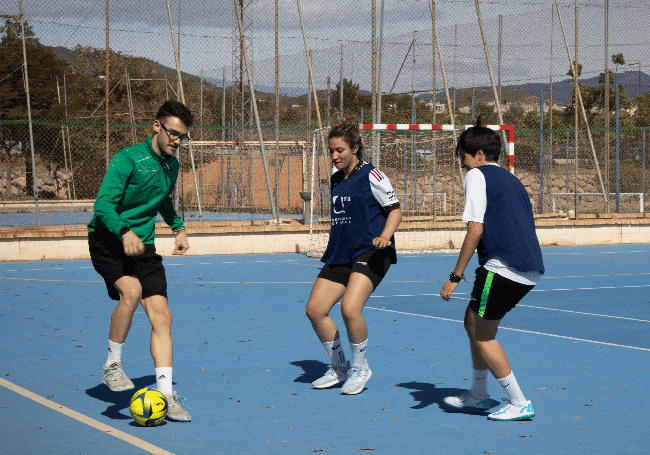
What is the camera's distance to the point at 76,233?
16.5 meters

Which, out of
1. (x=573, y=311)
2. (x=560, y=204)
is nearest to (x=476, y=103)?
(x=560, y=204)

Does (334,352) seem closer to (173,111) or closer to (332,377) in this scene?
(332,377)

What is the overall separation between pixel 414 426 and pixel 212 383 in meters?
1.73

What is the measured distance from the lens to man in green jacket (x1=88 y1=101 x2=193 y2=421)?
4.82 metres

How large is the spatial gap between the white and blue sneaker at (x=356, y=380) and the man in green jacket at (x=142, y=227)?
3.73 ft

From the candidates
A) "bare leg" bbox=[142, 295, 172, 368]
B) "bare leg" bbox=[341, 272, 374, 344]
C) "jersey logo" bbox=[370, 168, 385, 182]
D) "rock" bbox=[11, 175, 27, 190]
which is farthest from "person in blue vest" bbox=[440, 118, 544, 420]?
"rock" bbox=[11, 175, 27, 190]

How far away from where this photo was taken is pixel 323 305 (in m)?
5.60

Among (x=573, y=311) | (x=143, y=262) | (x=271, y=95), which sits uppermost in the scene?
(x=271, y=95)

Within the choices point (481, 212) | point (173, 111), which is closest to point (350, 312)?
point (481, 212)

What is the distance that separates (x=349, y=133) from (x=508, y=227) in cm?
→ 149

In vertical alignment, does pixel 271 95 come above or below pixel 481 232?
above

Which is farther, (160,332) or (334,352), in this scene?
(334,352)

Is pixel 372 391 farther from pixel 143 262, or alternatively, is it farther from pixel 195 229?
pixel 195 229

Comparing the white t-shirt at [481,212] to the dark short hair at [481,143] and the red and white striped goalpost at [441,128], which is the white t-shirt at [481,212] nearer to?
the dark short hair at [481,143]
